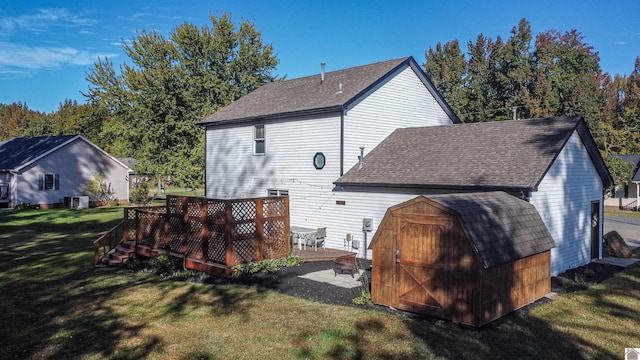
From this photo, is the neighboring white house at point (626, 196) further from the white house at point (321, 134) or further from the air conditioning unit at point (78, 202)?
the air conditioning unit at point (78, 202)

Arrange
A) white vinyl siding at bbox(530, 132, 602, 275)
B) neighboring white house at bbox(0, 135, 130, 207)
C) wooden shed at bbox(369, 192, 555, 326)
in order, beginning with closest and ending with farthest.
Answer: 1. wooden shed at bbox(369, 192, 555, 326)
2. white vinyl siding at bbox(530, 132, 602, 275)
3. neighboring white house at bbox(0, 135, 130, 207)

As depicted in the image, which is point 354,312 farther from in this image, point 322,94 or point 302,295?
point 322,94


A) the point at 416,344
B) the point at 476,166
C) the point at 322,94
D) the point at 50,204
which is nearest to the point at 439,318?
the point at 416,344

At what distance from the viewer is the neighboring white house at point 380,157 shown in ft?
44.5

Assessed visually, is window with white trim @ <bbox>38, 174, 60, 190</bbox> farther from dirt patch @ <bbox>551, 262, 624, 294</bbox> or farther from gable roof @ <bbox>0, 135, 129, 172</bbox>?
dirt patch @ <bbox>551, 262, 624, 294</bbox>

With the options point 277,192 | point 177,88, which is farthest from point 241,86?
point 277,192

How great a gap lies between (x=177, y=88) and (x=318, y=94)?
22901 millimetres

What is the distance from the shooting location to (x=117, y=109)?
4025cm

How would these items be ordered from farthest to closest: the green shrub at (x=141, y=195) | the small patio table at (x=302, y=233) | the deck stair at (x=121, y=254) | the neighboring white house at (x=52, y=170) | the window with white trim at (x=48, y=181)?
the window with white trim at (x=48, y=181), the green shrub at (x=141, y=195), the neighboring white house at (x=52, y=170), the small patio table at (x=302, y=233), the deck stair at (x=121, y=254)

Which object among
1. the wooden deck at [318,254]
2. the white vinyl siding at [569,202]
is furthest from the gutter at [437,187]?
the wooden deck at [318,254]

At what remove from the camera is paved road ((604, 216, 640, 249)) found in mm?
20936

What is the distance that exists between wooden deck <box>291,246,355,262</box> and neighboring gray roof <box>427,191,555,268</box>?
Answer: 6.40 m

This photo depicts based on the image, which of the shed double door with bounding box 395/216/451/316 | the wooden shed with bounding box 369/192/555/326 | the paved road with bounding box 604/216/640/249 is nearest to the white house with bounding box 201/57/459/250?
the wooden shed with bounding box 369/192/555/326

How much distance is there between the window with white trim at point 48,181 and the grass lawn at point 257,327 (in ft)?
85.9
